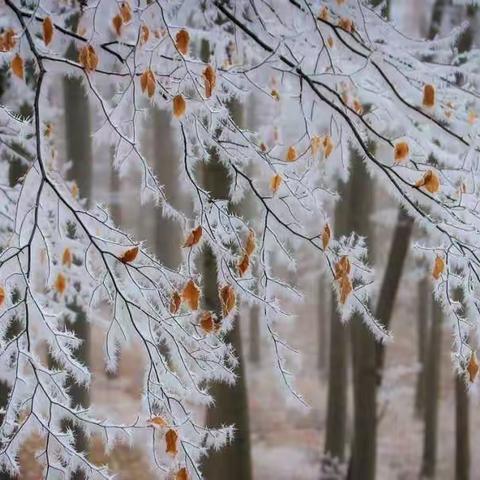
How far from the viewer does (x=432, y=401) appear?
34.4ft

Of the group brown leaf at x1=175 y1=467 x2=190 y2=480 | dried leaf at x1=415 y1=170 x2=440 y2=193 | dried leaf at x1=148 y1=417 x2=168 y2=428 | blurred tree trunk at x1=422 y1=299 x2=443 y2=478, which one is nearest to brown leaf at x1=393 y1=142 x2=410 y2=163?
dried leaf at x1=415 y1=170 x2=440 y2=193

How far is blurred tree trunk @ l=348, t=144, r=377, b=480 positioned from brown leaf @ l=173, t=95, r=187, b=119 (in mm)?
3789

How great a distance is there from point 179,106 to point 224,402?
3.33m

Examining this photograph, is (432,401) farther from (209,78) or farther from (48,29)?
(48,29)

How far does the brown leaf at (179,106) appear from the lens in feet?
7.63

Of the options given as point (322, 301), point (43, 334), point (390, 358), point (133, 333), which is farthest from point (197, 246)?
point (390, 358)

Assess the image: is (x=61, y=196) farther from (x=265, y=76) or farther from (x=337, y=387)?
(x=337, y=387)

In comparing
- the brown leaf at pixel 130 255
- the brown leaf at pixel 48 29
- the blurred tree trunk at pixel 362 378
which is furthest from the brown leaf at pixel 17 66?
the blurred tree trunk at pixel 362 378

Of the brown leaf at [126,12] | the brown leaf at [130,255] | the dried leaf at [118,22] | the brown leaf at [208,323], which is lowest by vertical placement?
the brown leaf at [208,323]

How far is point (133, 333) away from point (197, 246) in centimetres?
43

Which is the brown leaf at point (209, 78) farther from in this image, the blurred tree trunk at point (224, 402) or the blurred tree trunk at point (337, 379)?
the blurred tree trunk at point (337, 379)

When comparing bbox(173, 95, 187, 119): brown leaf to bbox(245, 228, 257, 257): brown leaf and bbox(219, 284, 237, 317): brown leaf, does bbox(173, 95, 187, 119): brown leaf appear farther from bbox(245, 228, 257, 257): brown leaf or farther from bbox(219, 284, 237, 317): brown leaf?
bbox(219, 284, 237, 317): brown leaf

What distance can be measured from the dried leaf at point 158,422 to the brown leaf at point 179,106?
3.79 feet

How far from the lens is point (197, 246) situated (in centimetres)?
241
